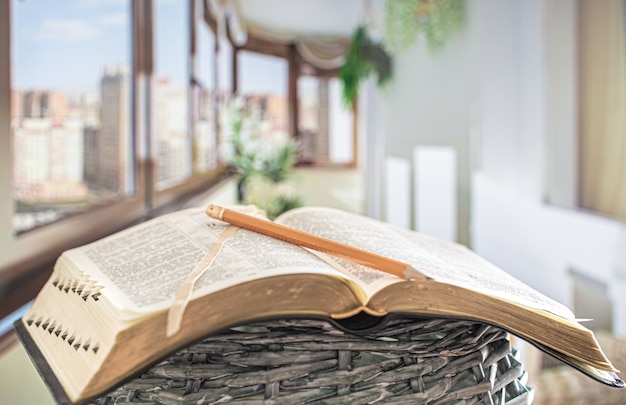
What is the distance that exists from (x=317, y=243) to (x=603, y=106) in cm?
199

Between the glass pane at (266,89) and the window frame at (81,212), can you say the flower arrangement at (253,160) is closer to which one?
the glass pane at (266,89)

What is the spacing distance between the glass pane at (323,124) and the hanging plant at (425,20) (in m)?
3.04

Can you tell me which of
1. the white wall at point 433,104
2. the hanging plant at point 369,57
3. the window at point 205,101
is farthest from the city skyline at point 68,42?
the hanging plant at point 369,57

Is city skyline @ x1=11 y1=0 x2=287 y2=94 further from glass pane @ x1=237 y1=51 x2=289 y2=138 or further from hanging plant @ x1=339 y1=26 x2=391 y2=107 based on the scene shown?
glass pane @ x1=237 y1=51 x2=289 y2=138

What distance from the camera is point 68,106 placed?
47.6 inches

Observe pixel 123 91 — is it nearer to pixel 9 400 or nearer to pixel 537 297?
pixel 9 400

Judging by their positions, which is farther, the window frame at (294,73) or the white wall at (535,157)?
the window frame at (294,73)

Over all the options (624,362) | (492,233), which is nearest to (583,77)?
(492,233)

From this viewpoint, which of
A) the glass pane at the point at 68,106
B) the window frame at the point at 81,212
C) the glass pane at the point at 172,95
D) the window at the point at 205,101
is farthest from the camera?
the window at the point at 205,101

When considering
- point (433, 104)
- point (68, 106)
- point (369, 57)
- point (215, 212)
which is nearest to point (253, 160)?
point (369, 57)

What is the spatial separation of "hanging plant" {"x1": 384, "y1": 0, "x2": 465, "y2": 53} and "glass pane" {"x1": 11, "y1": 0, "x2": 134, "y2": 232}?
1964 millimetres

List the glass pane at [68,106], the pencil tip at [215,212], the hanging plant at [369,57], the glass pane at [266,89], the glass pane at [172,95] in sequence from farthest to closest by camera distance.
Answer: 1. the glass pane at [266,89]
2. the hanging plant at [369,57]
3. the glass pane at [172,95]
4. the glass pane at [68,106]
5. the pencil tip at [215,212]

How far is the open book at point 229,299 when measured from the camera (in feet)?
0.88

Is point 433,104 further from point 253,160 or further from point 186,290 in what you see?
point 186,290
